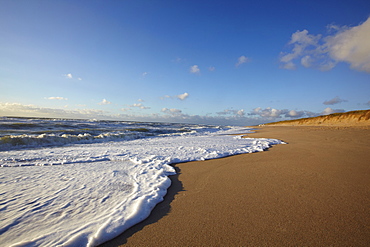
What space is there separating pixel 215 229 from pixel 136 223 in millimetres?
847

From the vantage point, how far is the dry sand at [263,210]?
1548mm

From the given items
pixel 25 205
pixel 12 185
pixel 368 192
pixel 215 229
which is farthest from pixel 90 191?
pixel 368 192

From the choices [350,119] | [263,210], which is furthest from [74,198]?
[350,119]

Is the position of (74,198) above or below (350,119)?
below

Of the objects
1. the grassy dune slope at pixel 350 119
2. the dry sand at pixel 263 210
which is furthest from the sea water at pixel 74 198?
the grassy dune slope at pixel 350 119

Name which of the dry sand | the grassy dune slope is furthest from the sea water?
the grassy dune slope

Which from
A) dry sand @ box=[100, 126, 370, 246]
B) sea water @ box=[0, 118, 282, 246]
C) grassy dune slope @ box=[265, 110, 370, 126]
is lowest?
sea water @ box=[0, 118, 282, 246]

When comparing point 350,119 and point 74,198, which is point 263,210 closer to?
point 74,198

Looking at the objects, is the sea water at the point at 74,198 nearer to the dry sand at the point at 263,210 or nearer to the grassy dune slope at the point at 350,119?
the dry sand at the point at 263,210

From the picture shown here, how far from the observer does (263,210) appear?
6.57 ft

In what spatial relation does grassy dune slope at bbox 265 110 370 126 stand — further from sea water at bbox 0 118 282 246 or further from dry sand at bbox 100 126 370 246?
sea water at bbox 0 118 282 246

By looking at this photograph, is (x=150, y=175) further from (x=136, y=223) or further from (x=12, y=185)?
(x=12, y=185)

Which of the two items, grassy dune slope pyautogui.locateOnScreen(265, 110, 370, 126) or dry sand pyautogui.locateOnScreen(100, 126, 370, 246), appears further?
grassy dune slope pyautogui.locateOnScreen(265, 110, 370, 126)

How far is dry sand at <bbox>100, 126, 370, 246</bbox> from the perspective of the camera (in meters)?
1.55
